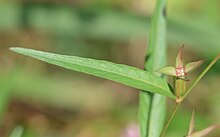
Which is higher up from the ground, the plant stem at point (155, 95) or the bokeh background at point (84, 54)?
the plant stem at point (155, 95)

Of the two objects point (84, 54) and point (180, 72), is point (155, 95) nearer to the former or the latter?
point (180, 72)

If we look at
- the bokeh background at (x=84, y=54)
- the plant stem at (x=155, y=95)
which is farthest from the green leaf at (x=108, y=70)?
the bokeh background at (x=84, y=54)

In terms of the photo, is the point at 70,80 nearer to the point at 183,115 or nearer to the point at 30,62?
the point at 30,62

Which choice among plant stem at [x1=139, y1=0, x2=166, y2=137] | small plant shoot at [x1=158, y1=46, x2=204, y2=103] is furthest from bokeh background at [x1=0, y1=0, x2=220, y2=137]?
small plant shoot at [x1=158, y1=46, x2=204, y2=103]

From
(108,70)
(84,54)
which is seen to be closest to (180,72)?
(108,70)

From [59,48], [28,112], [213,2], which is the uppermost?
[213,2]

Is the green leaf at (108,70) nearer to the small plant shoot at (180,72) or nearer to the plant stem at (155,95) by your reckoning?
the small plant shoot at (180,72)

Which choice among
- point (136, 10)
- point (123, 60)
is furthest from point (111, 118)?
point (136, 10)
